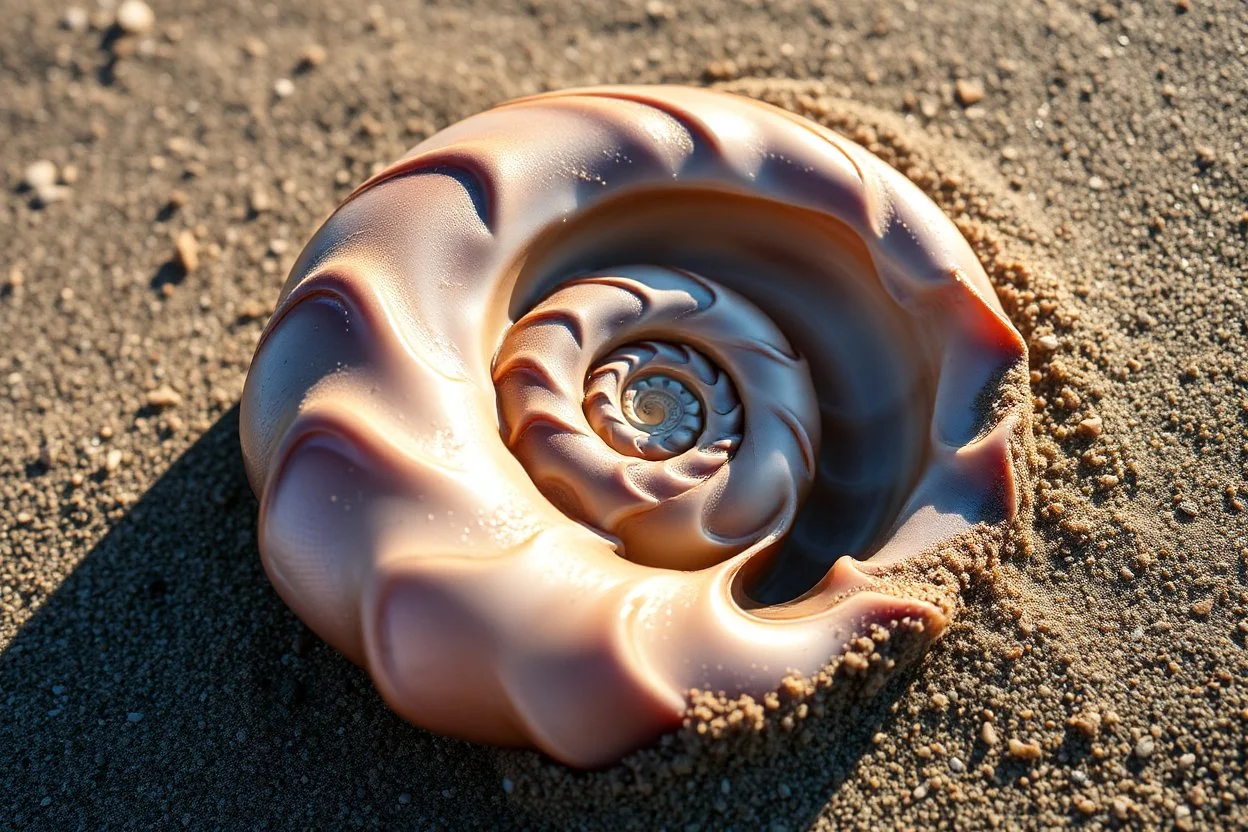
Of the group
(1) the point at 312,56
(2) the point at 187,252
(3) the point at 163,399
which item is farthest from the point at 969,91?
(3) the point at 163,399

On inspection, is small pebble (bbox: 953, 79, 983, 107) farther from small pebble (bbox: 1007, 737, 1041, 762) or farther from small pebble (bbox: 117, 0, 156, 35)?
small pebble (bbox: 117, 0, 156, 35)

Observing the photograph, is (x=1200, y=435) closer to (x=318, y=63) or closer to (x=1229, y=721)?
(x=1229, y=721)

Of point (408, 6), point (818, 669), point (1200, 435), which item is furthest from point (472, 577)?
point (408, 6)

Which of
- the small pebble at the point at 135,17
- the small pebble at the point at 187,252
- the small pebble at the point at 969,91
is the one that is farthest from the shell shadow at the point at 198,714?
the small pebble at the point at 969,91

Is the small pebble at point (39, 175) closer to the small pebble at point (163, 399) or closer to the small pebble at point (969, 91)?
the small pebble at point (163, 399)

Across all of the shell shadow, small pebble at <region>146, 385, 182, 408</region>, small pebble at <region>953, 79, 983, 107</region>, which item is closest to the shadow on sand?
the shell shadow
